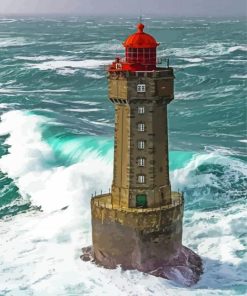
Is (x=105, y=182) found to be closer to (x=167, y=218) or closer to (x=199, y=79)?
(x=167, y=218)

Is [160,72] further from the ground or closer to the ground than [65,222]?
further from the ground

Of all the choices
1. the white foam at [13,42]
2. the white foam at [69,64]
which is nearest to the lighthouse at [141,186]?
the white foam at [69,64]

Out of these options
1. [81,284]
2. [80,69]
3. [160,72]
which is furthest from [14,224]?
Answer: [80,69]

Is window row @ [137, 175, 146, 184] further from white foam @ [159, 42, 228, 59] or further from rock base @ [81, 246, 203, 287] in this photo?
white foam @ [159, 42, 228, 59]

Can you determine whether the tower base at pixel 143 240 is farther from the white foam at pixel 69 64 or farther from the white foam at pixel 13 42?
the white foam at pixel 13 42

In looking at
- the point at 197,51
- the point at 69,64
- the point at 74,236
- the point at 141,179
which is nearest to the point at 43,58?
the point at 69,64

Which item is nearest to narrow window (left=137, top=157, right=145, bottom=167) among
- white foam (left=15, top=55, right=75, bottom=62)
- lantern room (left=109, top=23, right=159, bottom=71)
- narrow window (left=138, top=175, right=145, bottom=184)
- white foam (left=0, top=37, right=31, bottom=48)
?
narrow window (left=138, top=175, right=145, bottom=184)
